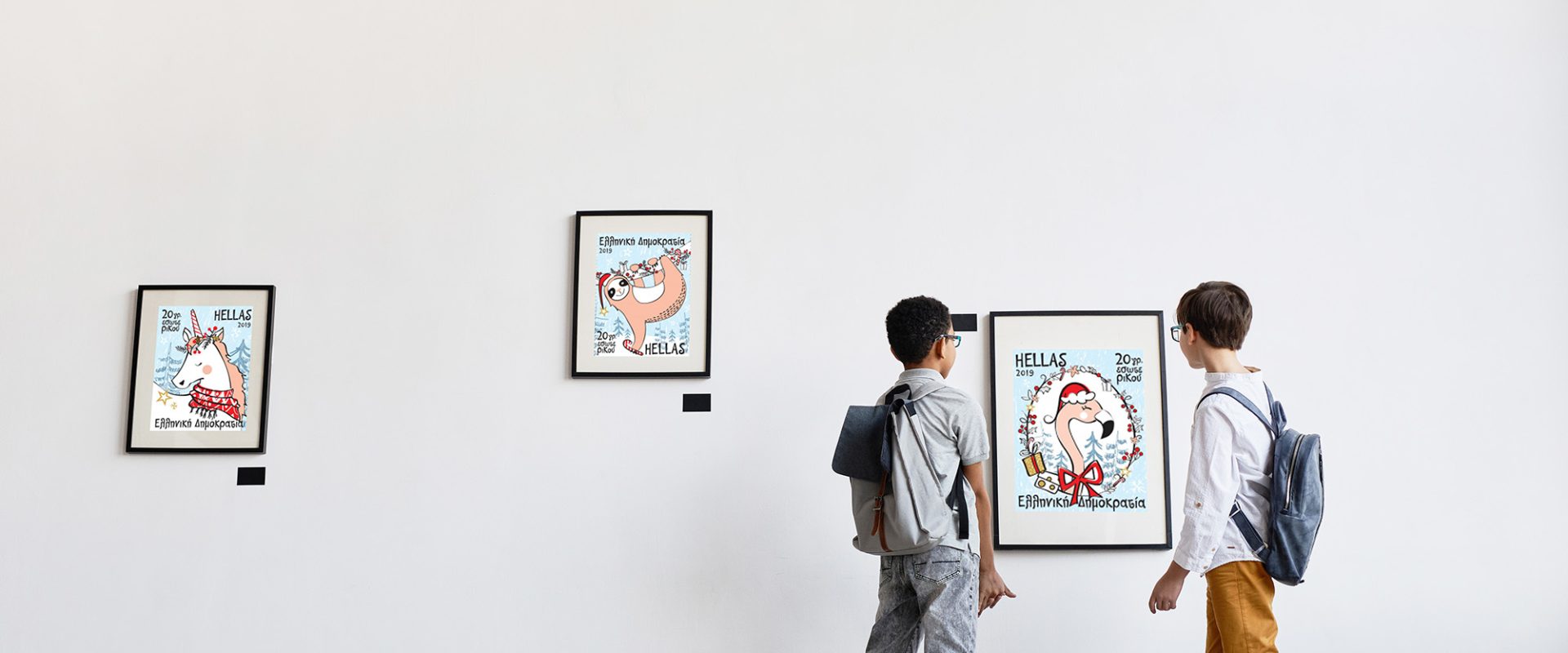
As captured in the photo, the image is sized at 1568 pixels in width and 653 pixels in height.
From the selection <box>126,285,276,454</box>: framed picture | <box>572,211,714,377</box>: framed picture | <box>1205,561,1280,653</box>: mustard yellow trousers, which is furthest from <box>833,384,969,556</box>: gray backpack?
<box>126,285,276,454</box>: framed picture

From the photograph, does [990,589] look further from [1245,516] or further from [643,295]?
[643,295]

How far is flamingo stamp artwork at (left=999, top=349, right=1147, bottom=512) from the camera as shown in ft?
8.79

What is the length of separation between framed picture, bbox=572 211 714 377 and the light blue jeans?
89 centimetres

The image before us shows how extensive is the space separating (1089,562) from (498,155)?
2165 millimetres

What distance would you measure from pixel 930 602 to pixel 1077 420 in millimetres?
861

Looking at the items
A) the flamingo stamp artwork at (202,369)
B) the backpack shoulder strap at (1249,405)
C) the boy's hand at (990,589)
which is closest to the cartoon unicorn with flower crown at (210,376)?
the flamingo stamp artwork at (202,369)

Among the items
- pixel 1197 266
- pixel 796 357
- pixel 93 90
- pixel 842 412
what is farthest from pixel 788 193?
pixel 93 90

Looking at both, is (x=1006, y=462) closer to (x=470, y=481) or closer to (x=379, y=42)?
(x=470, y=481)

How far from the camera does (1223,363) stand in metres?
2.02

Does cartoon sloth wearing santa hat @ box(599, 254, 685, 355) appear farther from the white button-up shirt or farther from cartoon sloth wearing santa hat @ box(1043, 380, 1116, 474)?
the white button-up shirt

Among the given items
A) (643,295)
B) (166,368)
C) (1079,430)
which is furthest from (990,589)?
(166,368)

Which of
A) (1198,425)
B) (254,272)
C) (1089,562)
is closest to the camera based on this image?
(1198,425)

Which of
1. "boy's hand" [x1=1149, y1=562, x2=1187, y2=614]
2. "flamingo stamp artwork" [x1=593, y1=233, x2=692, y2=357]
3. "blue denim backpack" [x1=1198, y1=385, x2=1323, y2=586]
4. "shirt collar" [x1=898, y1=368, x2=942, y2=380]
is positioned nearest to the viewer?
"blue denim backpack" [x1=1198, y1=385, x2=1323, y2=586]

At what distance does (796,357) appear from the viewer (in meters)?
2.77
